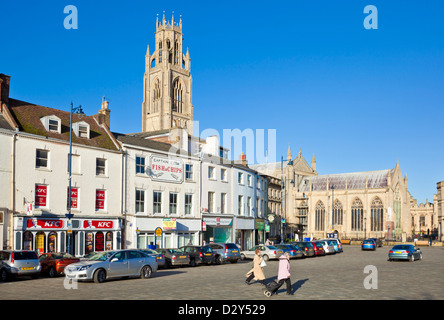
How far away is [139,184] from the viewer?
41562 millimetres

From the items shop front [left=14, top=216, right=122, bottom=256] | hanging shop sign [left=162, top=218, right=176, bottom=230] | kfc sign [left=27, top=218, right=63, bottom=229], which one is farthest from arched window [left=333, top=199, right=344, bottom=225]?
kfc sign [left=27, top=218, right=63, bottom=229]

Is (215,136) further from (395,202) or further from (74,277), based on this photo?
(395,202)

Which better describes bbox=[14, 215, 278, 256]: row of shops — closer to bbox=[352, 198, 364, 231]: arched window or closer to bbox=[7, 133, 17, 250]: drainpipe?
bbox=[7, 133, 17, 250]: drainpipe

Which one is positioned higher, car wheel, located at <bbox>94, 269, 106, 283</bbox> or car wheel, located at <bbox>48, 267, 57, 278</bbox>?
car wheel, located at <bbox>94, 269, 106, 283</bbox>

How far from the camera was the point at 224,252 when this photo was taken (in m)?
37.6

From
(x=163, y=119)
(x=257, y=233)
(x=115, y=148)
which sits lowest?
(x=257, y=233)

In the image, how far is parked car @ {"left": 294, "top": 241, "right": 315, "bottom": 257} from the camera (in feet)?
151

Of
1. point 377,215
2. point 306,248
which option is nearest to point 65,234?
point 306,248

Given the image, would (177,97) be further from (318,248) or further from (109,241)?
(109,241)

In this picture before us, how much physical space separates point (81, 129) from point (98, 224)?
24.9ft

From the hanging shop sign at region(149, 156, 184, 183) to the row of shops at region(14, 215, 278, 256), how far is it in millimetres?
3660
